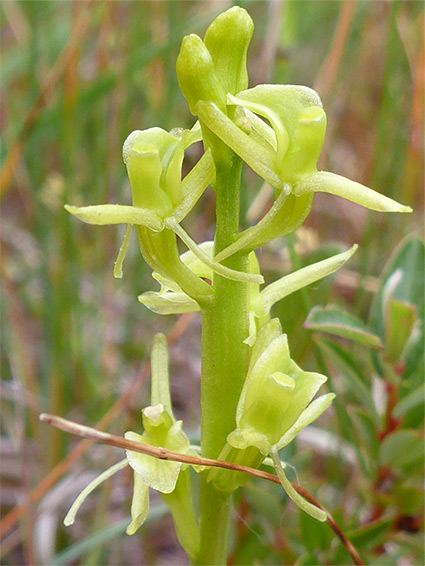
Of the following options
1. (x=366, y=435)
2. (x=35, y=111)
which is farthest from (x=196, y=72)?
(x=35, y=111)

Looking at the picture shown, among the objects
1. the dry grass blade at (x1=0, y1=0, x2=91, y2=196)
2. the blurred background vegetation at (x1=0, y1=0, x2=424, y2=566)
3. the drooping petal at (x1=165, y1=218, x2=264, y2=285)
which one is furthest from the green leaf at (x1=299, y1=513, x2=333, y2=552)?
the dry grass blade at (x1=0, y1=0, x2=91, y2=196)

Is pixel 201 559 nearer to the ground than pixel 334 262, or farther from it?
nearer to the ground

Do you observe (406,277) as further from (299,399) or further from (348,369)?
(299,399)

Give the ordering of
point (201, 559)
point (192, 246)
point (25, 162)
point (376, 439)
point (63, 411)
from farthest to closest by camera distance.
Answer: point (25, 162)
point (63, 411)
point (376, 439)
point (201, 559)
point (192, 246)

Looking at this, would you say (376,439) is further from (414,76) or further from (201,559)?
(414,76)

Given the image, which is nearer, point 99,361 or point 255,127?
point 255,127

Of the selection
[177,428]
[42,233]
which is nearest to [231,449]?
[177,428]

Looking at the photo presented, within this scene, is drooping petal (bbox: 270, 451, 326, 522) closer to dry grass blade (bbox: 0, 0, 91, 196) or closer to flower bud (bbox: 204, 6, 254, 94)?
flower bud (bbox: 204, 6, 254, 94)
